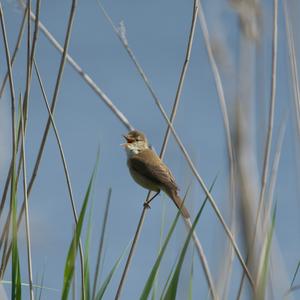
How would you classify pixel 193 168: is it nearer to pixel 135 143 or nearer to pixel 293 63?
pixel 293 63

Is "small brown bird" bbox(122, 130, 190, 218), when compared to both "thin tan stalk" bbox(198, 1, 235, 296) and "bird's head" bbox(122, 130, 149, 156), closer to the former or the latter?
"bird's head" bbox(122, 130, 149, 156)

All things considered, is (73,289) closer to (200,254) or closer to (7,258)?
(7,258)

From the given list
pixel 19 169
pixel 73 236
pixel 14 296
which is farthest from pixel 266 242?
pixel 19 169

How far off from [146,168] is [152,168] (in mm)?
63

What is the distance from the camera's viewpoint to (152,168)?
15.8ft

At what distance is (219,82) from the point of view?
2607 mm

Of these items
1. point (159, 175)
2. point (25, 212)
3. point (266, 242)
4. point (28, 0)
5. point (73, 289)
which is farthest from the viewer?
point (159, 175)

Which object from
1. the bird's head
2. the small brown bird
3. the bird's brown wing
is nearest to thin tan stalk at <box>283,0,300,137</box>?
the small brown bird

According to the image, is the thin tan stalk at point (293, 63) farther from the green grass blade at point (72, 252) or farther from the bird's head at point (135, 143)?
the bird's head at point (135, 143)

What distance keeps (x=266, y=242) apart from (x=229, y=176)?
0.33 m

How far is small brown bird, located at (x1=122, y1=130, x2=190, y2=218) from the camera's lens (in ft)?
15.1

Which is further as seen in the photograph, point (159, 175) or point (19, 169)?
point (159, 175)

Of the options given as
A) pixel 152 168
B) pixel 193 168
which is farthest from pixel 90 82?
pixel 152 168

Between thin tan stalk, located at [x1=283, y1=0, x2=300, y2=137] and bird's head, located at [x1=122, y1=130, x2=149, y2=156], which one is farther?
bird's head, located at [x1=122, y1=130, x2=149, y2=156]
